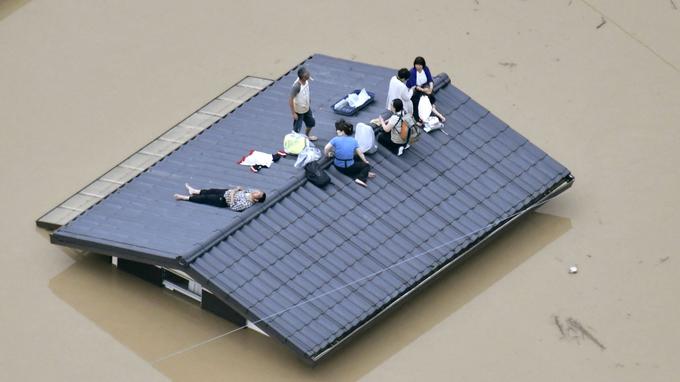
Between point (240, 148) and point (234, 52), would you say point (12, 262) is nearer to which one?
point (240, 148)

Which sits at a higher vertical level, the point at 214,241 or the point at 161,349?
the point at 214,241

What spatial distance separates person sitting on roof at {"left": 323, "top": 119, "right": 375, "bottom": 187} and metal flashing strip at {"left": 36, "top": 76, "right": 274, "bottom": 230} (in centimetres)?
318

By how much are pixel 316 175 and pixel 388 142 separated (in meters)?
1.65

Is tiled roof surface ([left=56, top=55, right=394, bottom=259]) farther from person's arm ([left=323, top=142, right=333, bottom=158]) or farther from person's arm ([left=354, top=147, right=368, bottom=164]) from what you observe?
person's arm ([left=354, top=147, right=368, bottom=164])

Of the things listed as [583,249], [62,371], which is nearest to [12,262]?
[62,371]

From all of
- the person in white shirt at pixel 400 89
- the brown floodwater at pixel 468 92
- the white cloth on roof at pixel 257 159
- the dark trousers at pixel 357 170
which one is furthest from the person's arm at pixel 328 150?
the brown floodwater at pixel 468 92

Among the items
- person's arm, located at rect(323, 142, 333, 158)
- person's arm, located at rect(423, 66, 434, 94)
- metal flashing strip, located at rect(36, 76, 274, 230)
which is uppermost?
person's arm, located at rect(423, 66, 434, 94)

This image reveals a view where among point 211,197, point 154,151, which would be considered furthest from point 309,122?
point 154,151

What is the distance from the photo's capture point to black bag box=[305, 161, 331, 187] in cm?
2803

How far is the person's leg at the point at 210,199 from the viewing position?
90.6 feet

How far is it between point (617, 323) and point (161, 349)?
7214mm

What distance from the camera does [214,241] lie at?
26703 millimetres

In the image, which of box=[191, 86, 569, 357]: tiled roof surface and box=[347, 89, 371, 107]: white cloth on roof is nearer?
box=[191, 86, 569, 357]: tiled roof surface

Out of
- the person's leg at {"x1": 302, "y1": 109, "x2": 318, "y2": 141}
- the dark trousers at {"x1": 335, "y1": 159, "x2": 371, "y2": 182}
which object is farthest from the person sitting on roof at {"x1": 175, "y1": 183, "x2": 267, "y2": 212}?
the person's leg at {"x1": 302, "y1": 109, "x2": 318, "y2": 141}
